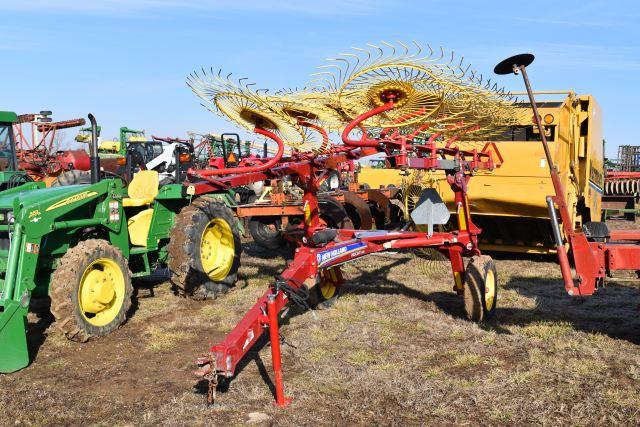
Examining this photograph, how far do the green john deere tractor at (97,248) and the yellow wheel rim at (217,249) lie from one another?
1 centimetres

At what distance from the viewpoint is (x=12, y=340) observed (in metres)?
4.71

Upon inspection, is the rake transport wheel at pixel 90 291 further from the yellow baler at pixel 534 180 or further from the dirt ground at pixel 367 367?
the yellow baler at pixel 534 180

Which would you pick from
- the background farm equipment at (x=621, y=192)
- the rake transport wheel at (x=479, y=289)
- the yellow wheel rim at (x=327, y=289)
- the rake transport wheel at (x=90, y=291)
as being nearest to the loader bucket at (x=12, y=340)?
the rake transport wheel at (x=90, y=291)

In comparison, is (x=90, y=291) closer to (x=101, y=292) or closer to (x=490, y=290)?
(x=101, y=292)

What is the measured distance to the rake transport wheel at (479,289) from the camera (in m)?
5.75

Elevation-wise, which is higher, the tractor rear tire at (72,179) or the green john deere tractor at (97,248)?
the tractor rear tire at (72,179)

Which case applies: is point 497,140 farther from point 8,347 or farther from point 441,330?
point 8,347

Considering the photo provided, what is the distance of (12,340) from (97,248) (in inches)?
46.4

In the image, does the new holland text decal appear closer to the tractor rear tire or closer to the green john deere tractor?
the green john deere tractor

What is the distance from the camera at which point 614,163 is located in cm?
2545

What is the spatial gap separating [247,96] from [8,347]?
8.67 ft

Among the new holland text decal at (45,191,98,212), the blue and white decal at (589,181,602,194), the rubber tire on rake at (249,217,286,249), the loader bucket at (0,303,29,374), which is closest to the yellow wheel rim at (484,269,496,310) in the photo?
the new holland text decal at (45,191,98,212)

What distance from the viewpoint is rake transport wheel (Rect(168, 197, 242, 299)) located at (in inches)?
260

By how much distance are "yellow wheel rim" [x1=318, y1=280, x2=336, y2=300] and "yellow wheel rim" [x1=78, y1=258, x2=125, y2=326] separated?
6.63ft
